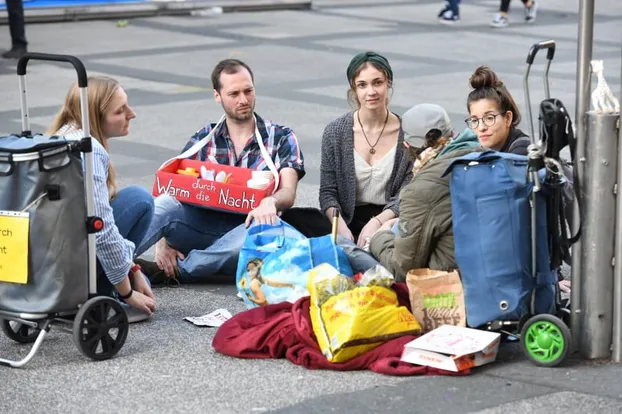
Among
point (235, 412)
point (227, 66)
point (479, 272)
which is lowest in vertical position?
point (235, 412)

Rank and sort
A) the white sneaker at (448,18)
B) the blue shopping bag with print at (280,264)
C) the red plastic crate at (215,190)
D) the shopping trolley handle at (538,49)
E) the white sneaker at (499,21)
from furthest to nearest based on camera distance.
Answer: the white sneaker at (448,18) < the white sneaker at (499,21) < the red plastic crate at (215,190) < the blue shopping bag with print at (280,264) < the shopping trolley handle at (538,49)

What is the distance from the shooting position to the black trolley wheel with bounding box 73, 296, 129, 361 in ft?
15.9

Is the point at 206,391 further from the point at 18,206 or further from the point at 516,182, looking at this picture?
the point at 516,182

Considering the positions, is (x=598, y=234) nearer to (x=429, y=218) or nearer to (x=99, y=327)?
(x=429, y=218)

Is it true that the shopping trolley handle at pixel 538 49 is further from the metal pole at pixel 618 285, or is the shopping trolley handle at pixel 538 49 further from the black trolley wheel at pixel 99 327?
the black trolley wheel at pixel 99 327

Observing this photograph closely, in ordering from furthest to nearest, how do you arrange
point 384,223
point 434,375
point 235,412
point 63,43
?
point 63,43 → point 384,223 → point 434,375 → point 235,412

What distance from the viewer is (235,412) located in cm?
438

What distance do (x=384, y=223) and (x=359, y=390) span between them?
5.75 ft

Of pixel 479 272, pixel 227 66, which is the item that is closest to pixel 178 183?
pixel 227 66

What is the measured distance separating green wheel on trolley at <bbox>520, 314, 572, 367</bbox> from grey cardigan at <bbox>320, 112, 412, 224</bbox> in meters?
1.77

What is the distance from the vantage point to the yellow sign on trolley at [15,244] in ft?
15.7

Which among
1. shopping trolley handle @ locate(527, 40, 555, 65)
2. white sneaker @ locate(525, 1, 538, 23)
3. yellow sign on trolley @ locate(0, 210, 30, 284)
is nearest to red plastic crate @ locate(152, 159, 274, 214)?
yellow sign on trolley @ locate(0, 210, 30, 284)

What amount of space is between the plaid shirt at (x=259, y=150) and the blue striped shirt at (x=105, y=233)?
51.5 inches

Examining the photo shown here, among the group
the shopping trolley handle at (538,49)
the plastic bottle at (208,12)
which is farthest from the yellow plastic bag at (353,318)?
the plastic bottle at (208,12)
